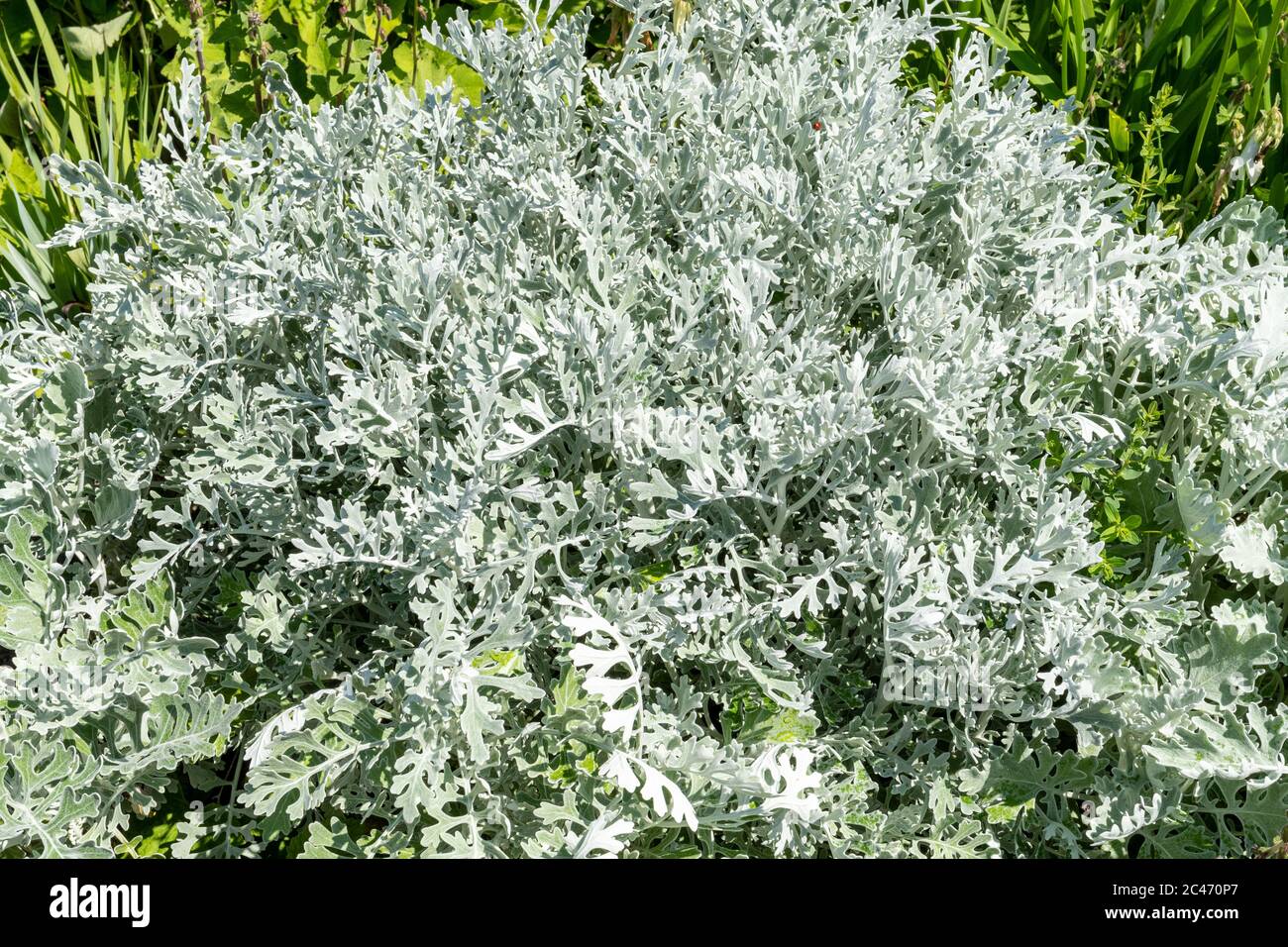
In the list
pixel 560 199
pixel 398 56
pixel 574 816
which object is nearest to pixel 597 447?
pixel 560 199

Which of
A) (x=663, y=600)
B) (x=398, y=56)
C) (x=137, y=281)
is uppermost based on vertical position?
(x=398, y=56)

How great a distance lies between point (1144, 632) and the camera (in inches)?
93.0

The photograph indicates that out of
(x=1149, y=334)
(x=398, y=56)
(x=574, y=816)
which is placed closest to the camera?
(x=574, y=816)

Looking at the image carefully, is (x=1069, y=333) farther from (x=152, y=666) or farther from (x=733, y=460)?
(x=152, y=666)

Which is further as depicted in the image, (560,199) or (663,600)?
(560,199)

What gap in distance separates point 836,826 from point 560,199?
5.09 ft

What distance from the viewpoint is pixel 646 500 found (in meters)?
2.43

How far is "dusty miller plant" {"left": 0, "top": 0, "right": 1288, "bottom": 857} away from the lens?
2.20 meters

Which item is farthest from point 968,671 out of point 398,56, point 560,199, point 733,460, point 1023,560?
point 398,56

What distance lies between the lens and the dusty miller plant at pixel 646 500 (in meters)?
2.20

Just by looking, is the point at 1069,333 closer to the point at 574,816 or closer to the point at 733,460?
the point at 733,460

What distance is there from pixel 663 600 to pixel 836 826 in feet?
2.00

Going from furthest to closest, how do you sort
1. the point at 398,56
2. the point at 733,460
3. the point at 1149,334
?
the point at 398,56
the point at 1149,334
the point at 733,460

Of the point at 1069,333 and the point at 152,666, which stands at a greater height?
the point at 1069,333
